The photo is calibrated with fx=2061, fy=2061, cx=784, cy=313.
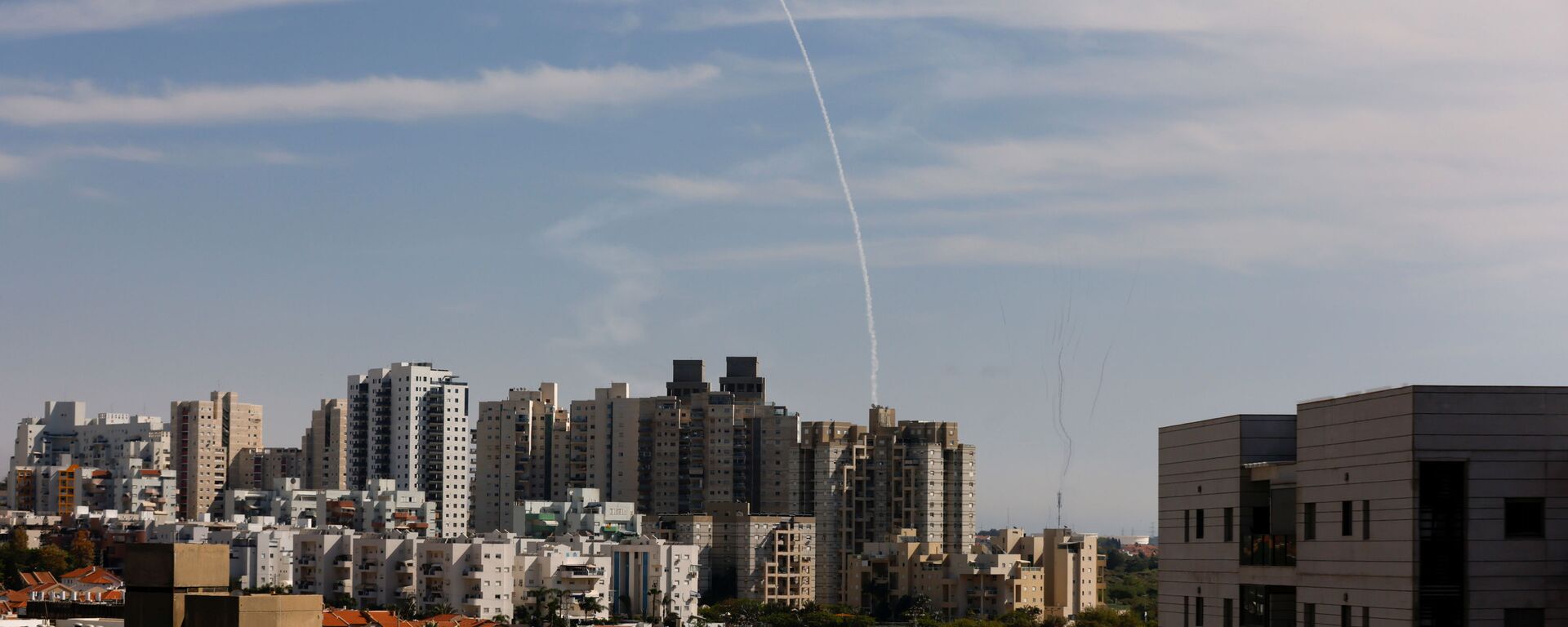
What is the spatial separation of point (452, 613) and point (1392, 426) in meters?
111

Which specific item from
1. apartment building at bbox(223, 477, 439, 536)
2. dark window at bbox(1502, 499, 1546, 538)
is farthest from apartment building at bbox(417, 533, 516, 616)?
dark window at bbox(1502, 499, 1546, 538)

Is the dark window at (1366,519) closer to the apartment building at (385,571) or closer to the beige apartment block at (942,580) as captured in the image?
the apartment building at (385,571)

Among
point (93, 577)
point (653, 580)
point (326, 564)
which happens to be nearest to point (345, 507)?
point (326, 564)

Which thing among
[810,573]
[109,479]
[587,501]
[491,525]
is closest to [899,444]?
[810,573]

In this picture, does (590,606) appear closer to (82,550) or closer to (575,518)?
(575,518)

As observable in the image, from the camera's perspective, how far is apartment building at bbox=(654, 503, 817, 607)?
15488 cm

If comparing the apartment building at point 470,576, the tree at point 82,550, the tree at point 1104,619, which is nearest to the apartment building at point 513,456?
the tree at point 82,550

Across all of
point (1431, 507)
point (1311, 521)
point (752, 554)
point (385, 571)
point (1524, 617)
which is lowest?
point (385, 571)

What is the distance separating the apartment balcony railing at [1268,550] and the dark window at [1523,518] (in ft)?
15.3

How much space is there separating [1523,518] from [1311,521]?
370cm

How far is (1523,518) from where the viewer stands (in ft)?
88.7

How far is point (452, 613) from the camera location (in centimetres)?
13288

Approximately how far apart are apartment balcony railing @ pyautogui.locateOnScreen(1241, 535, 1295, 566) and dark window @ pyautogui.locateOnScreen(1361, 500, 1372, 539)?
9.89 feet

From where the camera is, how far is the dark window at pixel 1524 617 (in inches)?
1061
